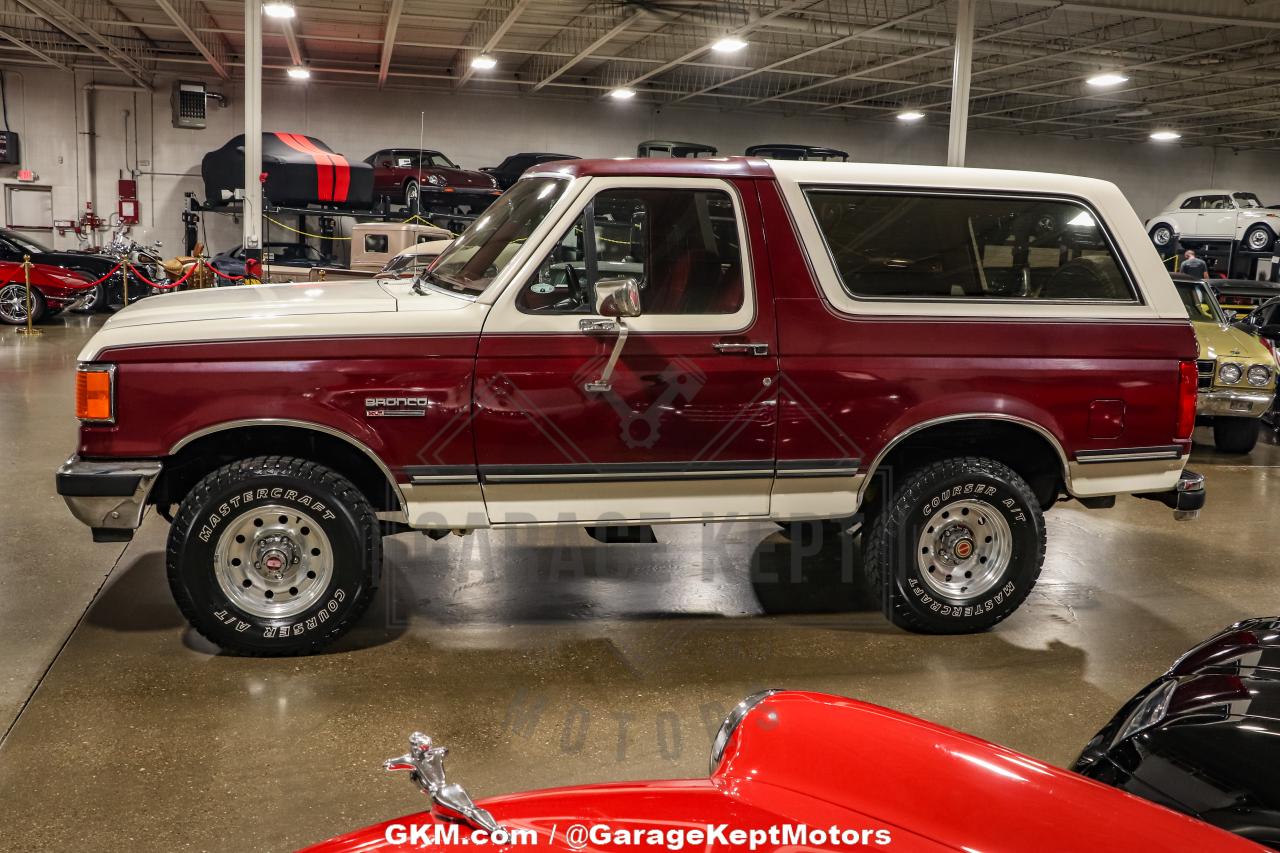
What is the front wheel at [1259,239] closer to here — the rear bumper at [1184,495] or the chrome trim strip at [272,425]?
the rear bumper at [1184,495]

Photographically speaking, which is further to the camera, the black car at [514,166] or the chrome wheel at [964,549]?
the black car at [514,166]

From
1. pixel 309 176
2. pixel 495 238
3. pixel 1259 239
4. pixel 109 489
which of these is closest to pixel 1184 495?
pixel 495 238

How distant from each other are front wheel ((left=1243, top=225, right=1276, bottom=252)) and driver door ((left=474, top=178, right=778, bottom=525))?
23.9 meters

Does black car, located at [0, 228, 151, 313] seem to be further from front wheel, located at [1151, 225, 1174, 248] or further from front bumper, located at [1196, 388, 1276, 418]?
front wheel, located at [1151, 225, 1174, 248]

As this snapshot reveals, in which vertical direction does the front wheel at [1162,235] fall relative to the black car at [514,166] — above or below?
below

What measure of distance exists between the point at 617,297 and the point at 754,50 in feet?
66.2

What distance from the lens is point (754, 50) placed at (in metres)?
22.6

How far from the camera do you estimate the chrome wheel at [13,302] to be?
17297 millimetres

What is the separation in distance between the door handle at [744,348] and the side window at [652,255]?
0.48 feet

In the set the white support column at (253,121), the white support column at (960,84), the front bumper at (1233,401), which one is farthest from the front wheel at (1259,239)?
the white support column at (253,121)

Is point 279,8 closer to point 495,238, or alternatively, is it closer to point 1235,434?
point 495,238

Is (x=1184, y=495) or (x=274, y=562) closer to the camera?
(x=274, y=562)

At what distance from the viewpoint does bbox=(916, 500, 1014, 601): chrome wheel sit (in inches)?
188

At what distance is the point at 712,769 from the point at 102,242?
28292 mm
